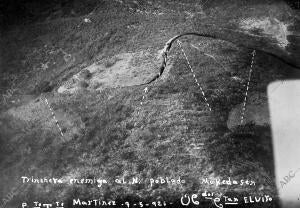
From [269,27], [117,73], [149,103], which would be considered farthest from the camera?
[269,27]

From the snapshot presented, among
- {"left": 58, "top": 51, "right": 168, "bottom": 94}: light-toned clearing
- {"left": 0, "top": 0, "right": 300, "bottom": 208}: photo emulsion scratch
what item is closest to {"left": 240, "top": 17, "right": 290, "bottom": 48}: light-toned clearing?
{"left": 0, "top": 0, "right": 300, "bottom": 208}: photo emulsion scratch

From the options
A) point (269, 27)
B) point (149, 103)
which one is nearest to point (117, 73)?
point (149, 103)

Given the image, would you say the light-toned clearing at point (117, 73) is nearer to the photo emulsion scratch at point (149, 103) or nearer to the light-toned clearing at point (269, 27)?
the photo emulsion scratch at point (149, 103)

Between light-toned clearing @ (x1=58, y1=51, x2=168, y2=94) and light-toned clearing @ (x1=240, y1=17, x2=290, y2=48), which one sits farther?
light-toned clearing @ (x1=240, y1=17, x2=290, y2=48)

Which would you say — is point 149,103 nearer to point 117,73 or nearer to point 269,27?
point 117,73

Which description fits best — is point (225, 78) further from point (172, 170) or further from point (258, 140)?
point (172, 170)

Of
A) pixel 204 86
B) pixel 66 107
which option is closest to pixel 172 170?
pixel 204 86

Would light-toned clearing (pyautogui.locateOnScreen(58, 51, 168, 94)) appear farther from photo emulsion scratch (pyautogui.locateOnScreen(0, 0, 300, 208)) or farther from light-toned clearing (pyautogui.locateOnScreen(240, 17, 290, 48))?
light-toned clearing (pyautogui.locateOnScreen(240, 17, 290, 48))

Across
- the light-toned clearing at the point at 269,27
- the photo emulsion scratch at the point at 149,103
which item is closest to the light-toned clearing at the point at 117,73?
the photo emulsion scratch at the point at 149,103
